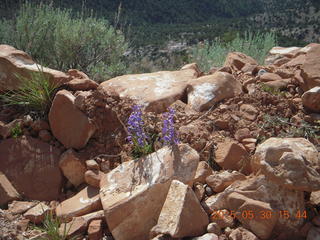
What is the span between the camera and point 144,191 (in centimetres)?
262

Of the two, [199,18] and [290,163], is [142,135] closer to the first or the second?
[290,163]

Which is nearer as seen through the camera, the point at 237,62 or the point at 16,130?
the point at 16,130

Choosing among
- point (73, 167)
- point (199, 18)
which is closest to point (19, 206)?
point (73, 167)

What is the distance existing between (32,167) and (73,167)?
15.5 inches

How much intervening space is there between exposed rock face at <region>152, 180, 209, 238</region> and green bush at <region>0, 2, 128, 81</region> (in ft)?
14.9

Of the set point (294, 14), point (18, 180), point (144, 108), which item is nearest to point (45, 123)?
point (18, 180)

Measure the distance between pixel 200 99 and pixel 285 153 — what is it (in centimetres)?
129

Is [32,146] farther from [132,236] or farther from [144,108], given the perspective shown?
[132,236]

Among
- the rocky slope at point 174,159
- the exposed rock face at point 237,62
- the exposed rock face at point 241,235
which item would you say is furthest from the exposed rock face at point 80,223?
the exposed rock face at point 237,62

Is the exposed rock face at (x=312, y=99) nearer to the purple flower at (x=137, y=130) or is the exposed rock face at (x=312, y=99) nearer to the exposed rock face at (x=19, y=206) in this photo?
the purple flower at (x=137, y=130)

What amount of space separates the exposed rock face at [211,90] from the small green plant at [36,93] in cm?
133

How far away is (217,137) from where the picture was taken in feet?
10.4

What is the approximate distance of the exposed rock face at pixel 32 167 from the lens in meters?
3.24

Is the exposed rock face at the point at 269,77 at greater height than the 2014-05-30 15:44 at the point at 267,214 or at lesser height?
greater
